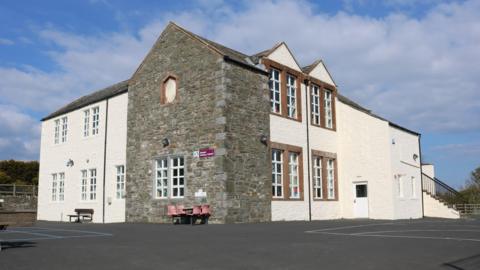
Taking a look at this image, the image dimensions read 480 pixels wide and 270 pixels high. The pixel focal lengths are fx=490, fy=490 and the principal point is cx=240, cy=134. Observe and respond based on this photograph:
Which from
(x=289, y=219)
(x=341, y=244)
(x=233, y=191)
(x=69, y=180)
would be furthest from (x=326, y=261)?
(x=69, y=180)

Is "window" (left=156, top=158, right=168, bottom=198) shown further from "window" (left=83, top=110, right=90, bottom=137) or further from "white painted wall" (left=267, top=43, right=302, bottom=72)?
"window" (left=83, top=110, right=90, bottom=137)

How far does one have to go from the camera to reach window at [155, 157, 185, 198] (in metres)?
20.1

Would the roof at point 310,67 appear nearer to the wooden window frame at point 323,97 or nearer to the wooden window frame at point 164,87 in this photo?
the wooden window frame at point 323,97

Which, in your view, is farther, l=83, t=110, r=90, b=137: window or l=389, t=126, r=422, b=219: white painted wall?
l=83, t=110, r=90, b=137: window

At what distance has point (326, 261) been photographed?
8.05 meters

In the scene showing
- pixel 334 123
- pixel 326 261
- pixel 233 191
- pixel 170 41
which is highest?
pixel 170 41

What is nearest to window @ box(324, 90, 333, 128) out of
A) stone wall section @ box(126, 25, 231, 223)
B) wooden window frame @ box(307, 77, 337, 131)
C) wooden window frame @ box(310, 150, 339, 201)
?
wooden window frame @ box(307, 77, 337, 131)

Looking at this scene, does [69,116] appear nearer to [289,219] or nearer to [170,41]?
[170,41]

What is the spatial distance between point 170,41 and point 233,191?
7.61 metres

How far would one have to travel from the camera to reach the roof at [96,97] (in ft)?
82.1

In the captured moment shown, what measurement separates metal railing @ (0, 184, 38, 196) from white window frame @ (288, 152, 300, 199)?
69.2 feet

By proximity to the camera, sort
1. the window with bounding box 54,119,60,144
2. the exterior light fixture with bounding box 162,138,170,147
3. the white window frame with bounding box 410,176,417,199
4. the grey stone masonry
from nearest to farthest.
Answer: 1. the grey stone masonry
2. the exterior light fixture with bounding box 162,138,170,147
3. the white window frame with bounding box 410,176,417,199
4. the window with bounding box 54,119,60,144

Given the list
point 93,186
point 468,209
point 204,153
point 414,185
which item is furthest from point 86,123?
point 468,209

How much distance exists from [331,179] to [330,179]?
0.10 metres
